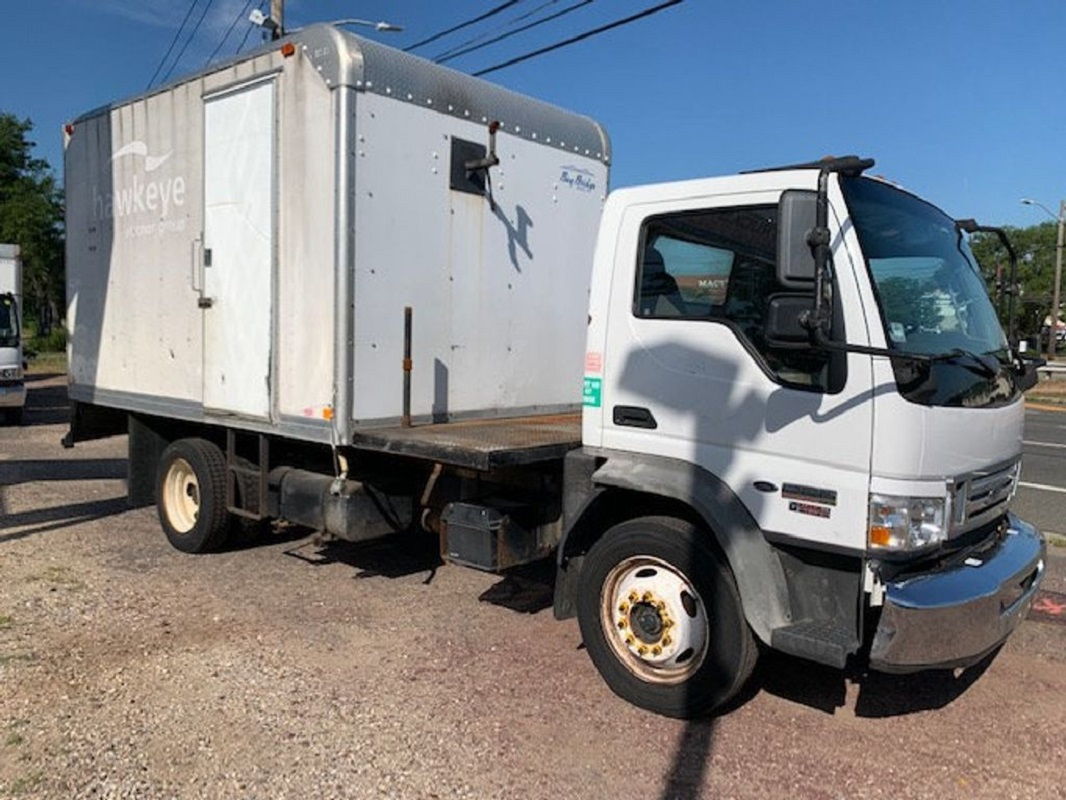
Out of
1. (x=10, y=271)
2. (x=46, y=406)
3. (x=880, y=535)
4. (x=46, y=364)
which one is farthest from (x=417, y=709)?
(x=46, y=364)

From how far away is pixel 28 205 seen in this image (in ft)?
127

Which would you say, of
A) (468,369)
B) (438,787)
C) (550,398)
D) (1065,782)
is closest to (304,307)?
(468,369)

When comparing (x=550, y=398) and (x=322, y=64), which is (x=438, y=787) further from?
(x=322, y=64)

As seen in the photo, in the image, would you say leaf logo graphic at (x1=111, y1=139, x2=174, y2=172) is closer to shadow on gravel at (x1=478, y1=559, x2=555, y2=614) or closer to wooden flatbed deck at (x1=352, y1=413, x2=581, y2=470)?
wooden flatbed deck at (x1=352, y1=413, x2=581, y2=470)

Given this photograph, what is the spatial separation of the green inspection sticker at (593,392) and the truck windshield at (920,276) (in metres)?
1.37

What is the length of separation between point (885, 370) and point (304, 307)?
3.37m

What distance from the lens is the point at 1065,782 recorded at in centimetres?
367

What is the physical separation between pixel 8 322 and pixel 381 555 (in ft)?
40.2

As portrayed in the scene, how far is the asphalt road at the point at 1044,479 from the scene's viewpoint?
8.61m

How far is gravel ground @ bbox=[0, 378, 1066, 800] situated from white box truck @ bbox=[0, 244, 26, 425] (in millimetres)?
10730

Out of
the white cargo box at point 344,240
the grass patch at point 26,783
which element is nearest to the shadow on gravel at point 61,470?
the white cargo box at point 344,240

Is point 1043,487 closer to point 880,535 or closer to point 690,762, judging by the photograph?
point 880,535

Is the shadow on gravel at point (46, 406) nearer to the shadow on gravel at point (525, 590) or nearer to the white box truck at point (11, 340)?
the white box truck at point (11, 340)

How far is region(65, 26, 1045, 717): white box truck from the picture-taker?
3592mm
